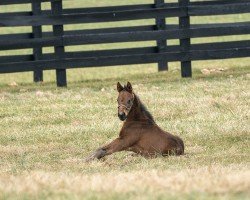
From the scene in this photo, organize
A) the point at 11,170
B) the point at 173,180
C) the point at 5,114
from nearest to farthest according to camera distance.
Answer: the point at 173,180, the point at 11,170, the point at 5,114

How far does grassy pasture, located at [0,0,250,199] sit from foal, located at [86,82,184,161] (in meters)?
0.15

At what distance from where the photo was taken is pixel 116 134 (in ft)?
41.6

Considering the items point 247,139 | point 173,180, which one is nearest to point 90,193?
point 173,180

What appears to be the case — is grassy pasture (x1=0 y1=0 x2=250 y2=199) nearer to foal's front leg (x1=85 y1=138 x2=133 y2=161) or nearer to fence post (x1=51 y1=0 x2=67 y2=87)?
foal's front leg (x1=85 y1=138 x2=133 y2=161)

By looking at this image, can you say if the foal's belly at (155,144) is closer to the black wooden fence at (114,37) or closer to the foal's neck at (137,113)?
the foal's neck at (137,113)

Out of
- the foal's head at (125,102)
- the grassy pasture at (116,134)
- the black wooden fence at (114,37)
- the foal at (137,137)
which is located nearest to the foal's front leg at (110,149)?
the foal at (137,137)

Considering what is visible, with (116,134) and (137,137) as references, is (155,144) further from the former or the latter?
(116,134)

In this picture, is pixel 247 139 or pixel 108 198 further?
pixel 247 139

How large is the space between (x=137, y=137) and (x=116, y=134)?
189 centimetres

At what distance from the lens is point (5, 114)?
48.1 feet

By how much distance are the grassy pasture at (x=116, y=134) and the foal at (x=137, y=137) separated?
0.15 m

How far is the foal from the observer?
10672 millimetres

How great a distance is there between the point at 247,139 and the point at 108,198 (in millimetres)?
5191

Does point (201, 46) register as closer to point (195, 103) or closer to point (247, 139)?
point (195, 103)
